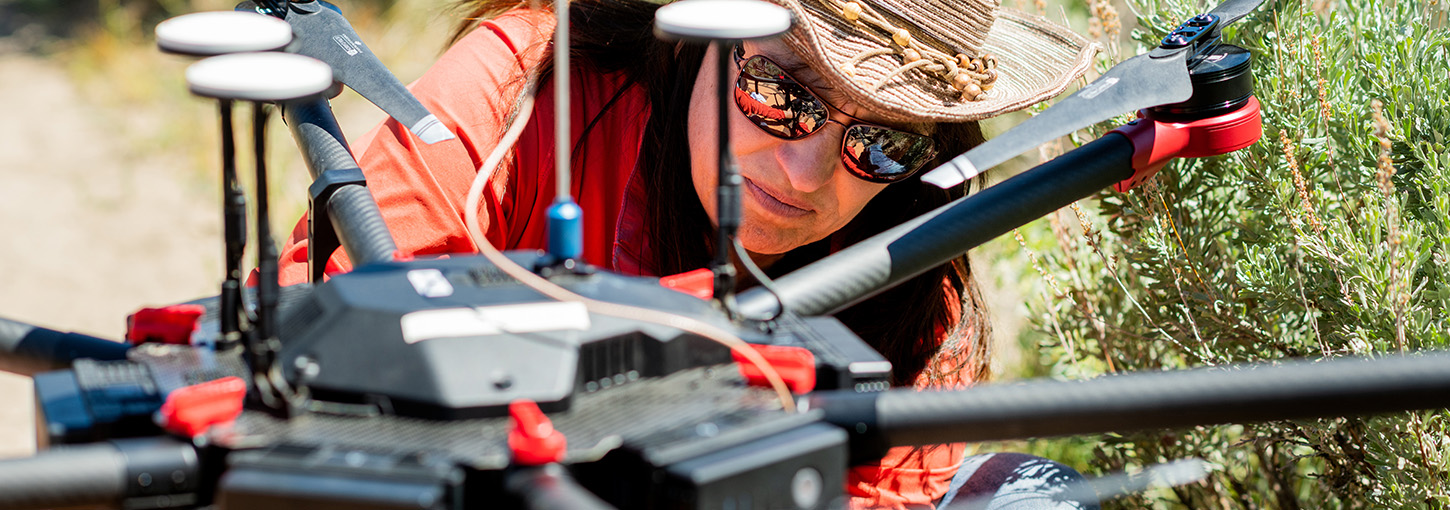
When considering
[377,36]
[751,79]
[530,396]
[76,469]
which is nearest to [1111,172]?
[751,79]

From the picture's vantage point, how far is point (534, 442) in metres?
0.69

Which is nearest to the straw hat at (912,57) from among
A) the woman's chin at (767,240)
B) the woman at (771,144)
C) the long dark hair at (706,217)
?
the woman at (771,144)

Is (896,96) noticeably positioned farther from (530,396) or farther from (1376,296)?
(530,396)

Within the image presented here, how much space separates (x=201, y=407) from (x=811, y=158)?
92cm

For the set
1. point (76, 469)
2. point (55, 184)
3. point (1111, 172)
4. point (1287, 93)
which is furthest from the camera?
point (55, 184)

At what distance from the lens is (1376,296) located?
147 cm

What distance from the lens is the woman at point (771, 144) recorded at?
146 cm

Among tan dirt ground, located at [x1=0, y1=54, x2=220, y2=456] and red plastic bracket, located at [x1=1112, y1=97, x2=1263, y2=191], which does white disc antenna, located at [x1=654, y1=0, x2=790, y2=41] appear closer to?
red plastic bracket, located at [x1=1112, y1=97, x2=1263, y2=191]

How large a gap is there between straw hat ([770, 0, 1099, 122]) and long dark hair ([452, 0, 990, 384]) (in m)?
0.13

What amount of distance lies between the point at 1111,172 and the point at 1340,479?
2.86 ft

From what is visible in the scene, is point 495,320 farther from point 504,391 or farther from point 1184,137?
point 1184,137

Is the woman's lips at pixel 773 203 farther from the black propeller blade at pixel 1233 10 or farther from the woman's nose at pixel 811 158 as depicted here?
the black propeller blade at pixel 1233 10

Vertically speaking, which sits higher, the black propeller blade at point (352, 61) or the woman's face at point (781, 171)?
the black propeller blade at point (352, 61)

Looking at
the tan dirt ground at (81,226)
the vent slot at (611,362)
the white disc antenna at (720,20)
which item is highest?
the white disc antenna at (720,20)
